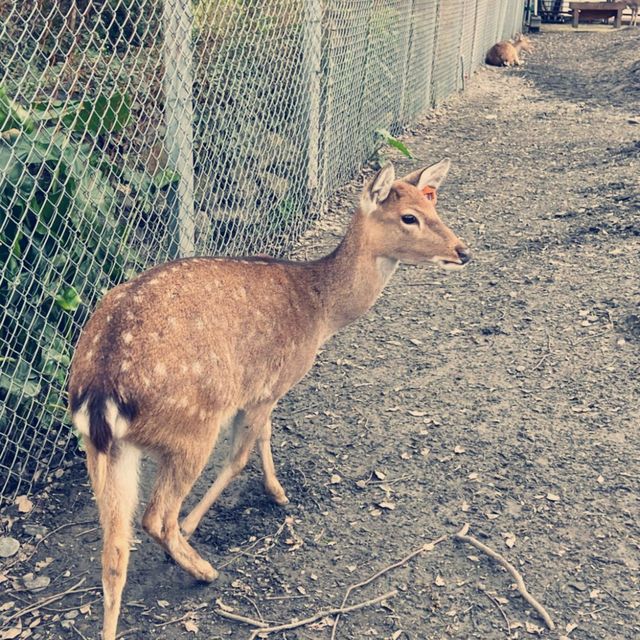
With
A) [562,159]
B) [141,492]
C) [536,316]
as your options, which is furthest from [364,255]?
[562,159]

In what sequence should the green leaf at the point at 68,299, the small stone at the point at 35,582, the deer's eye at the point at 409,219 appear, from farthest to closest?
1. the deer's eye at the point at 409,219
2. the green leaf at the point at 68,299
3. the small stone at the point at 35,582

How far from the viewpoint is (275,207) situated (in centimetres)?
632

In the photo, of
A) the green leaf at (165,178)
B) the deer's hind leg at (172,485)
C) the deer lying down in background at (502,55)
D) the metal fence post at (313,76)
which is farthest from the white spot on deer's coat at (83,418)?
the deer lying down in background at (502,55)

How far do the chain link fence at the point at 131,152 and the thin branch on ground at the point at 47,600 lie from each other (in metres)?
0.62

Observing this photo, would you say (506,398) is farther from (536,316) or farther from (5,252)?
(5,252)

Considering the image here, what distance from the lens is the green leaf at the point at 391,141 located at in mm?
8211

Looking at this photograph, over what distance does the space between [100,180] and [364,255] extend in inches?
49.4

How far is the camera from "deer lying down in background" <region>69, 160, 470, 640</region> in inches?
110

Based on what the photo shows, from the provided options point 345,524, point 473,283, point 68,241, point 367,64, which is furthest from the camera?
point 367,64

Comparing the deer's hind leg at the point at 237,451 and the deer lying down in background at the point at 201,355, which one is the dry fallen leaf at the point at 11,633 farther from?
the deer's hind leg at the point at 237,451

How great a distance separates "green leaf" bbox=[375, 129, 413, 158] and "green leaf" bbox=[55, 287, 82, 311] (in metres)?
4.90

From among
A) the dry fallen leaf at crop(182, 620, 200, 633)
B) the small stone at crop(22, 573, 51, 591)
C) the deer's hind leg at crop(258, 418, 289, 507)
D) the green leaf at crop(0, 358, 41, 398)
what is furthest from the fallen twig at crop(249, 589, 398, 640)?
the green leaf at crop(0, 358, 41, 398)

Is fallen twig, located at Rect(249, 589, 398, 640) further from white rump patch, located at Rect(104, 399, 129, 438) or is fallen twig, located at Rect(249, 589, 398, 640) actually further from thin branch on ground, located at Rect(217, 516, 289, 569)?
white rump patch, located at Rect(104, 399, 129, 438)

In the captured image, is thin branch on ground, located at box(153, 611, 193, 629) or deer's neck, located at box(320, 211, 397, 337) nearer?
thin branch on ground, located at box(153, 611, 193, 629)
